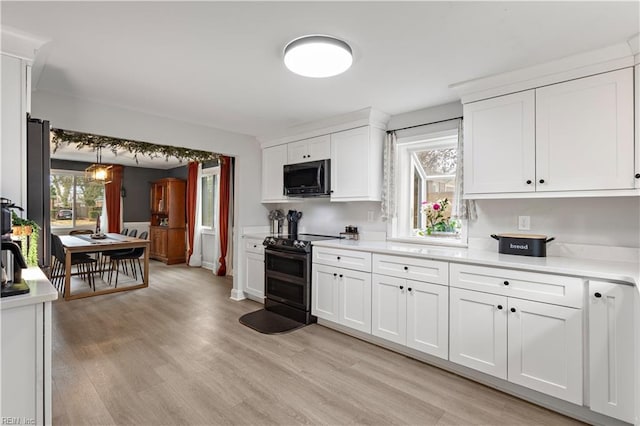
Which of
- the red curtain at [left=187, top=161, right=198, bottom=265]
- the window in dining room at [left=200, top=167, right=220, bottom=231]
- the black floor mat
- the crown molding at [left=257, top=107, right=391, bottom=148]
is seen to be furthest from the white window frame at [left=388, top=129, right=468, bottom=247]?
the red curtain at [left=187, top=161, right=198, bottom=265]

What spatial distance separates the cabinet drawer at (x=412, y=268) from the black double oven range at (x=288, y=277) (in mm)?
925

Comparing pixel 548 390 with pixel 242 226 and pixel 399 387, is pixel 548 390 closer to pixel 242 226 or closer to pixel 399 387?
pixel 399 387

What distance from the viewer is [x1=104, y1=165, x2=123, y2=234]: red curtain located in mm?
7680

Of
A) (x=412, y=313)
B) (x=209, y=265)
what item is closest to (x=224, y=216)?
(x=209, y=265)

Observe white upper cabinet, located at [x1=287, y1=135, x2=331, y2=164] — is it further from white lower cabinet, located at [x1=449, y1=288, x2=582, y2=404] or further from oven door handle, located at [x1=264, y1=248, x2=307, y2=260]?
white lower cabinet, located at [x1=449, y1=288, x2=582, y2=404]

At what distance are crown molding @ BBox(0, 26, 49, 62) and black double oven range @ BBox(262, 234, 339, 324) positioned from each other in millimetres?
2610

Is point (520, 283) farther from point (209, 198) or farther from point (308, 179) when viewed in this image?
point (209, 198)

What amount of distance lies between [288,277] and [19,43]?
9.61 feet

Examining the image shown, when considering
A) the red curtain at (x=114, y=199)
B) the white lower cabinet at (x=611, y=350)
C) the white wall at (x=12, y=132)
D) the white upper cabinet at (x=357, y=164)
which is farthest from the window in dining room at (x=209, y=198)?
the white lower cabinet at (x=611, y=350)

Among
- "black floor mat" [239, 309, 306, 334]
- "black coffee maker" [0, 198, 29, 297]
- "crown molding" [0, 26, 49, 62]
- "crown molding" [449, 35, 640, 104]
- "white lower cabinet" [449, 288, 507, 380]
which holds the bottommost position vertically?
"black floor mat" [239, 309, 306, 334]

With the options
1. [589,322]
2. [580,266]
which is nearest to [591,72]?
[580,266]

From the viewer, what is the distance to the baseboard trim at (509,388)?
76.4 inches

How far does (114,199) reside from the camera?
7738 mm

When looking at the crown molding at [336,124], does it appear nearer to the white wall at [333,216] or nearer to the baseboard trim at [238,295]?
the white wall at [333,216]
